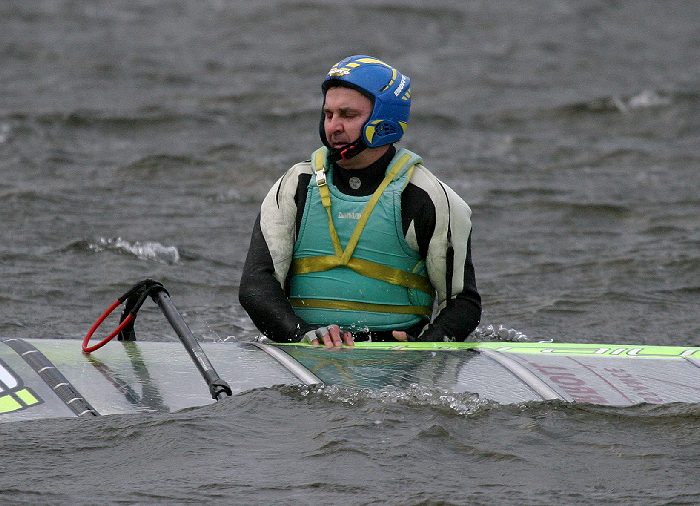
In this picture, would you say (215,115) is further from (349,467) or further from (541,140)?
(349,467)

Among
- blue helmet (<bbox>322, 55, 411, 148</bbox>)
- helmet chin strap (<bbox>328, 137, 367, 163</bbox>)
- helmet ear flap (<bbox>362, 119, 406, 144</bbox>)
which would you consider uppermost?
blue helmet (<bbox>322, 55, 411, 148</bbox>)

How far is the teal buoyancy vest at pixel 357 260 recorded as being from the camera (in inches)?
230

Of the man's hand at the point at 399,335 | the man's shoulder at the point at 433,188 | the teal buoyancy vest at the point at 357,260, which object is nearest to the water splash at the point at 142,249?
the teal buoyancy vest at the point at 357,260

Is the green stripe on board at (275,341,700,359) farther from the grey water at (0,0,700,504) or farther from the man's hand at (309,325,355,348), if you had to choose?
the grey water at (0,0,700,504)

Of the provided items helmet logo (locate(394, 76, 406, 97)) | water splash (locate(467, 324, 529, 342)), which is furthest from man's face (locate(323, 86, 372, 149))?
water splash (locate(467, 324, 529, 342))

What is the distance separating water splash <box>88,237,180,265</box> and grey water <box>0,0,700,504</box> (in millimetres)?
23

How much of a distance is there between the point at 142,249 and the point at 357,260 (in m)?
3.99

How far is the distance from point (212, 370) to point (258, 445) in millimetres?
342

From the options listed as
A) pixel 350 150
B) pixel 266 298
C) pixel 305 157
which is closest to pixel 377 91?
pixel 350 150

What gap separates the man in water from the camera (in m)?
5.76

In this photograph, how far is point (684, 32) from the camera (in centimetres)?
2009

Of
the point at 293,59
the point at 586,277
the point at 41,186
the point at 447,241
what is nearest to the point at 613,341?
the point at 586,277

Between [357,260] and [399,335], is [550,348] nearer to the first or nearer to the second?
[399,335]

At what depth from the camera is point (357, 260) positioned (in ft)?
19.3
